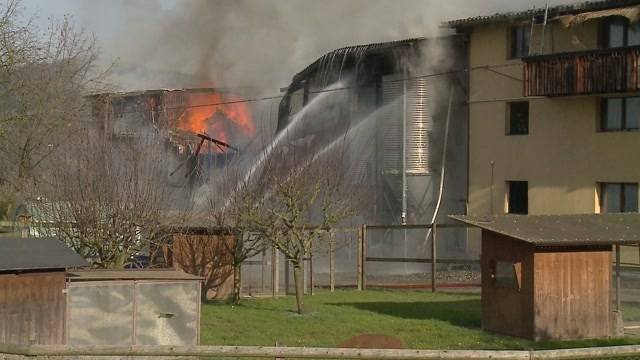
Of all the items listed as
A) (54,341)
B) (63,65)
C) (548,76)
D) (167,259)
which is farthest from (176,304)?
(548,76)

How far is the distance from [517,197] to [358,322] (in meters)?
17.5

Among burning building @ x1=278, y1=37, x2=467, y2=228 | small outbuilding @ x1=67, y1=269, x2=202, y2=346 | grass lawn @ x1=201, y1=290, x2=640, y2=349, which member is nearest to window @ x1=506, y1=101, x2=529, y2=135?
burning building @ x1=278, y1=37, x2=467, y2=228

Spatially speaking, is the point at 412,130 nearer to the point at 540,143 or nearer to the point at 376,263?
the point at 540,143

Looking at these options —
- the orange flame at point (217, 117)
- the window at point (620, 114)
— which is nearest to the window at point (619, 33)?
the window at point (620, 114)

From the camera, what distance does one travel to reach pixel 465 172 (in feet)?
123

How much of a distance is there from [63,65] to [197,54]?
723 inches

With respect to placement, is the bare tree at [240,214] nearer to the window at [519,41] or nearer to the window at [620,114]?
the window at [620,114]

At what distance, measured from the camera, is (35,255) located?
15164 mm

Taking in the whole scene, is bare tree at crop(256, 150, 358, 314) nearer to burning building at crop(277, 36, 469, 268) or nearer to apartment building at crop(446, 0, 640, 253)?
apartment building at crop(446, 0, 640, 253)

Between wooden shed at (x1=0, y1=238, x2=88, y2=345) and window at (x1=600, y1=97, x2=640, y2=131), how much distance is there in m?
21.9

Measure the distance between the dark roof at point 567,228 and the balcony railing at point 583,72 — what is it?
12437 millimetres

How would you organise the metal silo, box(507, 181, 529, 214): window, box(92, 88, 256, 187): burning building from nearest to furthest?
box(507, 181, 529, 214): window < the metal silo < box(92, 88, 256, 187): burning building

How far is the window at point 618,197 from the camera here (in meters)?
31.6

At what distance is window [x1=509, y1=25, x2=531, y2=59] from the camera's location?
34.7 m
